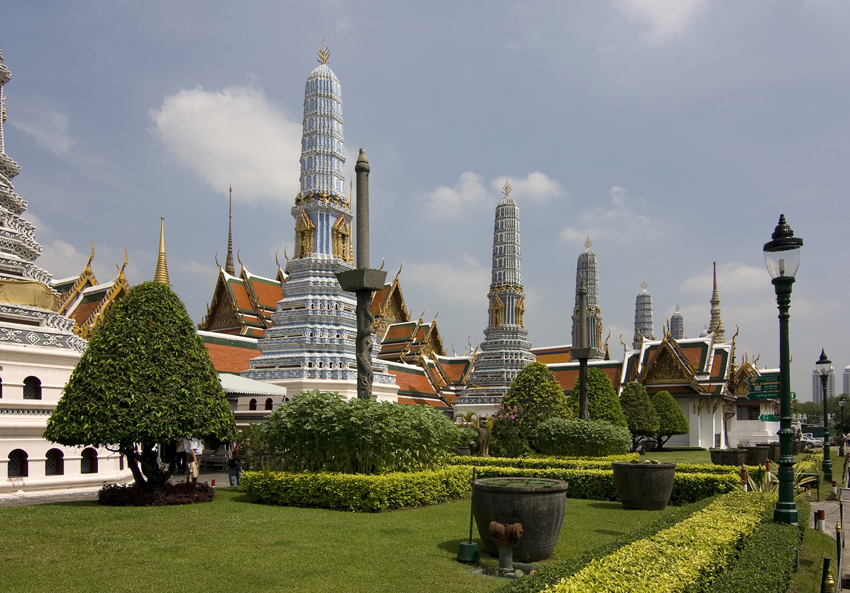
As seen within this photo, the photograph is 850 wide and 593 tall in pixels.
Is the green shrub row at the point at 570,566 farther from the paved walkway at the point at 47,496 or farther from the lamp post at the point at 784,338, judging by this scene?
the paved walkway at the point at 47,496

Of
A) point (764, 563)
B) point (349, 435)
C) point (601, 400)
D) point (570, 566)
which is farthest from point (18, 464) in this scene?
point (601, 400)

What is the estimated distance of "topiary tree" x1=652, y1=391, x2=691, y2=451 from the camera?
39344mm

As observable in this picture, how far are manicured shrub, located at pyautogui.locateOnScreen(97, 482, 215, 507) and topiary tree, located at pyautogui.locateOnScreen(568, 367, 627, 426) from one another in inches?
828

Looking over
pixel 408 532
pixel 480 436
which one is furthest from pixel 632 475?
pixel 480 436

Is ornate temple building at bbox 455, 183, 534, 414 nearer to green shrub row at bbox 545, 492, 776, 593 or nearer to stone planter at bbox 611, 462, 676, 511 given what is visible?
stone planter at bbox 611, 462, 676, 511

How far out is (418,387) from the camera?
134 ft

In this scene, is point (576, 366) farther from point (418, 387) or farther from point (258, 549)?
point (258, 549)

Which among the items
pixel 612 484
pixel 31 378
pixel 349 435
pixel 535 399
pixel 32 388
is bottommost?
pixel 612 484

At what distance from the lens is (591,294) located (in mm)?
72125

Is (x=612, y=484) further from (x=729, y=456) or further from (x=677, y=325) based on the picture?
(x=677, y=325)

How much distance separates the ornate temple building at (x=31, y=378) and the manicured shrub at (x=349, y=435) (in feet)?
20.8

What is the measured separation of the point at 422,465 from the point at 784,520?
20.5ft

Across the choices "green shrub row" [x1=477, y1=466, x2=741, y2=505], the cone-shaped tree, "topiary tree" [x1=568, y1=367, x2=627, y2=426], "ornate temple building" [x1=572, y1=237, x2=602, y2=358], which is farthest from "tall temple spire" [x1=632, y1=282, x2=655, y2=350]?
"green shrub row" [x1=477, y1=466, x2=741, y2=505]

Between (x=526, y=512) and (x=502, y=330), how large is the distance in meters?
33.8
